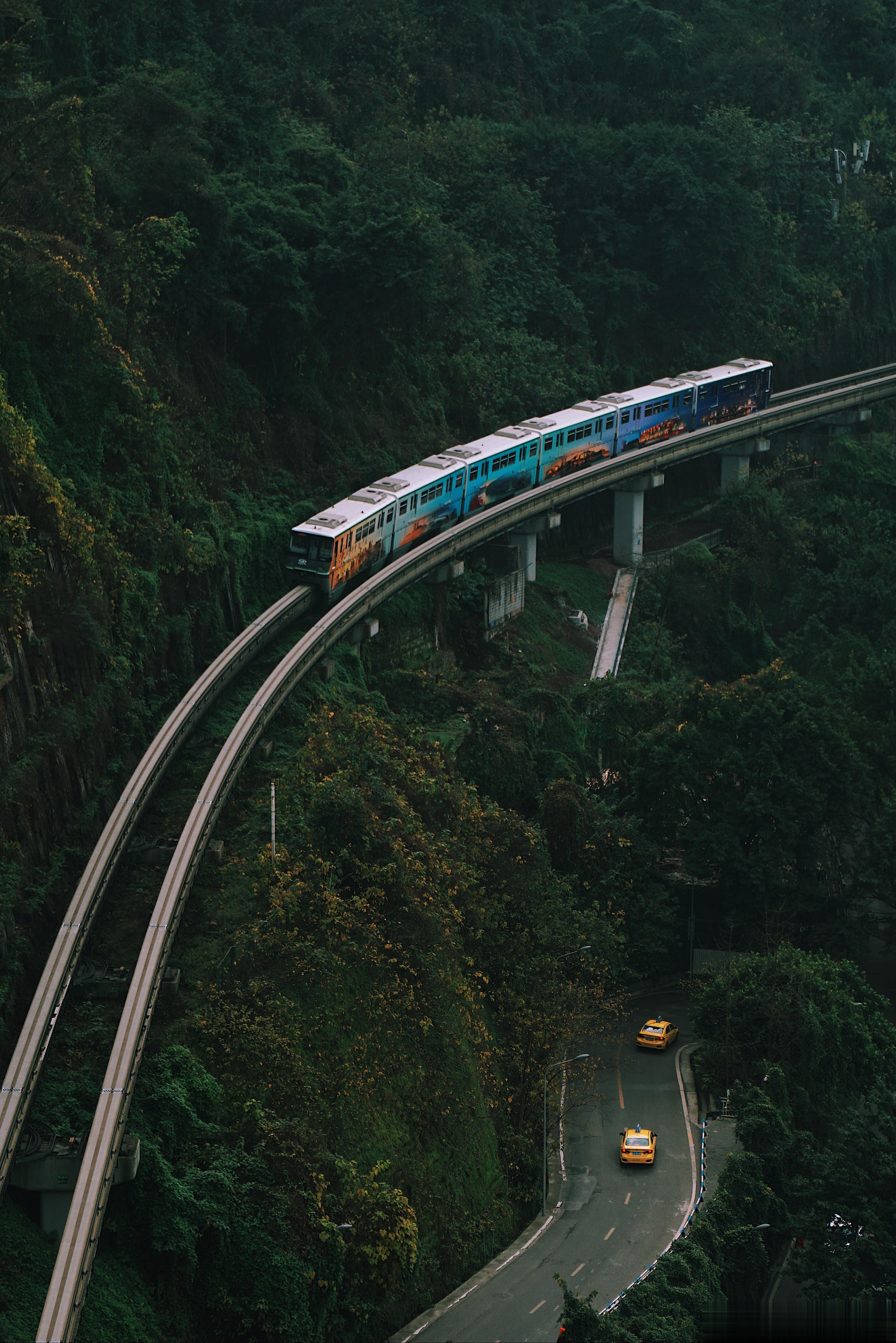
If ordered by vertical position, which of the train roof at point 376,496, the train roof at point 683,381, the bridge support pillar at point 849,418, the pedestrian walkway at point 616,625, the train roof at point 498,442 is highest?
the train roof at point 683,381

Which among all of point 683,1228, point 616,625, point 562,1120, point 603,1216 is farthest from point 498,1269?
point 616,625

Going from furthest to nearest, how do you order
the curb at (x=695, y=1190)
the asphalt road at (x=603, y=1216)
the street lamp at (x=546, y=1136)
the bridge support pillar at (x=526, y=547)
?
the bridge support pillar at (x=526, y=547), the street lamp at (x=546, y=1136), the asphalt road at (x=603, y=1216), the curb at (x=695, y=1190)

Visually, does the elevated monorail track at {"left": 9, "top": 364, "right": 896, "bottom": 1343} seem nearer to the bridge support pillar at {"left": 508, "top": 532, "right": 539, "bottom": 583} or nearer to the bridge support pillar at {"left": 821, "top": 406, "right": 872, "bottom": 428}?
the bridge support pillar at {"left": 508, "top": 532, "right": 539, "bottom": 583}

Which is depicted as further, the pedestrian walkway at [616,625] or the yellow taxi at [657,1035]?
the pedestrian walkway at [616,625]

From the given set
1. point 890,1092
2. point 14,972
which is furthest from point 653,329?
point 14,972

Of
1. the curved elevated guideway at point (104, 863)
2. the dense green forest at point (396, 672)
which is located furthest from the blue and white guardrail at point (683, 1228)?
the curved elevated guideway at point (104, 863)

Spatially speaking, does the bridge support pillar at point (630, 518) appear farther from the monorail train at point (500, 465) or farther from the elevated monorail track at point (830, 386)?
the elevated monorail track at point (830, 386)
